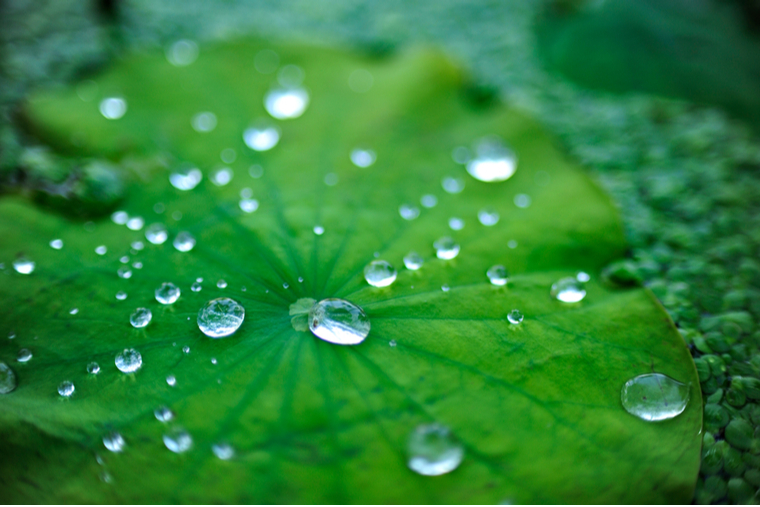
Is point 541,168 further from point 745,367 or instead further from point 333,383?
point 333,383

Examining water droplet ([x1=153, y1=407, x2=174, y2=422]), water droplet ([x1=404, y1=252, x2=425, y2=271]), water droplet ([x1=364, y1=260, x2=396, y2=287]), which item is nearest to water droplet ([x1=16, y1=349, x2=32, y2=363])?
water droplet ([x1=153, y1=407, x2=174, y2=422])

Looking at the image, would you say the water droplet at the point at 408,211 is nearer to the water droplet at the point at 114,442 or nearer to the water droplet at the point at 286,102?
the water droplet at the point at 286,102

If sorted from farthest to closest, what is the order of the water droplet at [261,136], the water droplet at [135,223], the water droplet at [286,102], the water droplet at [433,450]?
the water droplet at [286,102]
the water droplet at [261,136]
the water droplet at [135,223]
the water droplet at [433,450]

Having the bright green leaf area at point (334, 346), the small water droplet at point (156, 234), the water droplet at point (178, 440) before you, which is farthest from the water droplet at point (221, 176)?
the water droplet at point (178, 440)

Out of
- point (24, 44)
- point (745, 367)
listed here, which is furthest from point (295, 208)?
point (24, 44)

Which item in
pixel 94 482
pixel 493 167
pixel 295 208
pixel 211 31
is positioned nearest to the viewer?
pixel 94 482

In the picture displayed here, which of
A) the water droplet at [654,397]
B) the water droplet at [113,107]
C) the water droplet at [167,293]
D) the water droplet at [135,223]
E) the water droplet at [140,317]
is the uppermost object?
the water droplet at [113,107]

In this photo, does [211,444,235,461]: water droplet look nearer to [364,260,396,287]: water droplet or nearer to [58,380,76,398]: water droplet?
[58,380,76,398]: water droplet
